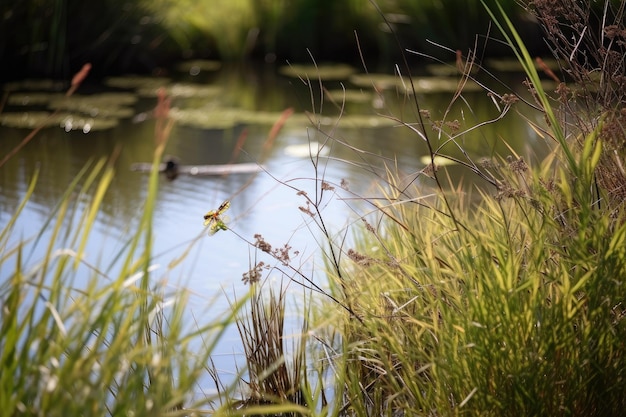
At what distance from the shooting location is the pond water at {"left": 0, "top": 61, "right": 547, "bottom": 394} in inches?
110

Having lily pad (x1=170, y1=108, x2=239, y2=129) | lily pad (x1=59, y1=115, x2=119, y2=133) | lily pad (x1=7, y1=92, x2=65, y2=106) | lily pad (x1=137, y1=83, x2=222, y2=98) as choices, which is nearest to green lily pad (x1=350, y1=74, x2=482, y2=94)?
lily pad (x1=137, y1=83, x2=222, y2=98)

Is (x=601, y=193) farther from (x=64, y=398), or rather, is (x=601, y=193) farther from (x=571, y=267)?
(x=64, y=398)

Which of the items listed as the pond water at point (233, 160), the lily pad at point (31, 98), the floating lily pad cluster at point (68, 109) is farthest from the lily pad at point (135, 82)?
the lily pad at point (31, 98)

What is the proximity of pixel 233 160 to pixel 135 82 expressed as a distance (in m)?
3.38

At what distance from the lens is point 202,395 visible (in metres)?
2.03

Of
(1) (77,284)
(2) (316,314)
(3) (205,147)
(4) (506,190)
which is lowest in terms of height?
(3) (205,147)

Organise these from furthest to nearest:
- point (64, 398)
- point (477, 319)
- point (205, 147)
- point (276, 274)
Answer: point (205, 147) → point (276, 274) → point (477, 319) → point (64, 398)

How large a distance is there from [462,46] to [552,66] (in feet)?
2.38

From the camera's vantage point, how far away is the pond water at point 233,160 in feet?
9.19

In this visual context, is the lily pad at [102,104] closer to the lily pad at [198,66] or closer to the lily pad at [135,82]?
the lily pad at [135,82]

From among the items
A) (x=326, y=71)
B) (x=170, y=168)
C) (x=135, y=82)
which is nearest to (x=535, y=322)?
(x=170, y=168)

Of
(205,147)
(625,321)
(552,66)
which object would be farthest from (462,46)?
(625,321)

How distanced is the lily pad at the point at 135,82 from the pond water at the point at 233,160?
0.10 feet

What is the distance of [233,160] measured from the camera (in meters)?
3.63
